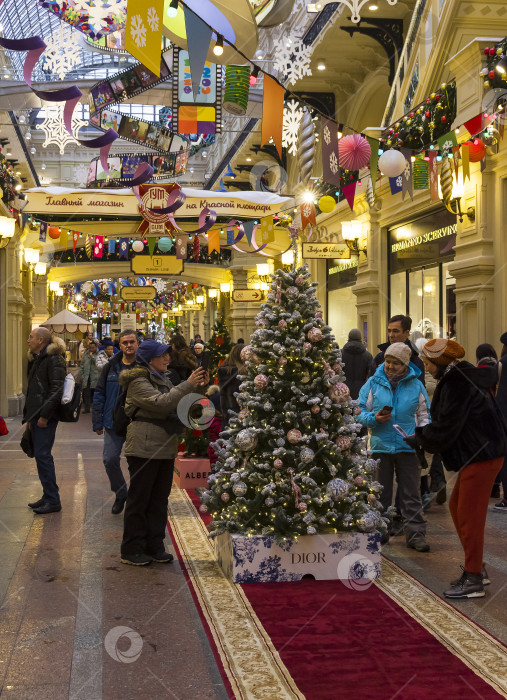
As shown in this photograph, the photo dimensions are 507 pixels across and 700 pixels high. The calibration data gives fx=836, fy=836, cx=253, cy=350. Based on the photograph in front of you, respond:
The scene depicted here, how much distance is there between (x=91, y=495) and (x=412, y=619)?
512 centimetres

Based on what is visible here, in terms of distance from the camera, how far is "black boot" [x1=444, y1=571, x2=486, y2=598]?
538 centimetres

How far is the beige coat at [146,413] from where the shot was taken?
6.27m

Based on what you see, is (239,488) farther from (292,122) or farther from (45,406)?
(292,122)

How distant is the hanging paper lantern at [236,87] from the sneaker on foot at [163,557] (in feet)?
17.7

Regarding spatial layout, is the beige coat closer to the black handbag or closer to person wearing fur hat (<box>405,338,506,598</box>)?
person wearing fur hat (<box>405,338,506,598</box>)

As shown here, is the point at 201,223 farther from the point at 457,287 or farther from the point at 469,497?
the point at 469,497

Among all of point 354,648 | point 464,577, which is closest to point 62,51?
point 464,577

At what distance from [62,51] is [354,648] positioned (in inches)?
499

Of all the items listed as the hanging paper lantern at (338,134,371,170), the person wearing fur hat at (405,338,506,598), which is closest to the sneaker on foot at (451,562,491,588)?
the person wearing fur hat at (405,338,506,598)

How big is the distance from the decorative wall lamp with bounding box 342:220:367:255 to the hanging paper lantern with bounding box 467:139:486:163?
6008 mm

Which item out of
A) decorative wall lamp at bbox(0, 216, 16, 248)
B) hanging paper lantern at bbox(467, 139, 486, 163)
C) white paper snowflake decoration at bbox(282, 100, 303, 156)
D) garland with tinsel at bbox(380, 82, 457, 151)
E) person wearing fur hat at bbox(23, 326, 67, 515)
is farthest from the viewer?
white paper snowflake decoration at bbox(282, 100, 303, 156)

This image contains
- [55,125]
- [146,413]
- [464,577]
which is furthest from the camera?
[55,125]

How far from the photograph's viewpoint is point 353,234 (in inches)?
639

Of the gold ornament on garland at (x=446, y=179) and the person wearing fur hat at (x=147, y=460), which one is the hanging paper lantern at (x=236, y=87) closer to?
the gold ornament on garland at (x=446, y=179)
